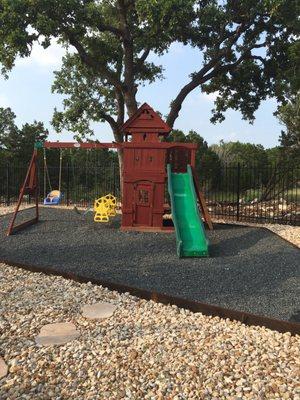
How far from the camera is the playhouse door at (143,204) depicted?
9.97 meters

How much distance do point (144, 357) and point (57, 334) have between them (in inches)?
37.5

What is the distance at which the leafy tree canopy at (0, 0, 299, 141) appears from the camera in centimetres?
1221

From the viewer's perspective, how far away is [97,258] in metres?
7.07

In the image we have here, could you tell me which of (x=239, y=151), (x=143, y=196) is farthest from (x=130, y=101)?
(x=239, y=151)

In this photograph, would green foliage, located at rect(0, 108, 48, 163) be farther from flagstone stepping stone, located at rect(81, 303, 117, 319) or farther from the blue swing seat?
flagstone stepping stone, located at rect(81, 303, 117, 319)

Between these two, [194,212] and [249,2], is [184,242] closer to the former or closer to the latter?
[194,212]

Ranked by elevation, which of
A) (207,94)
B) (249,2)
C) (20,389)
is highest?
(249,2)

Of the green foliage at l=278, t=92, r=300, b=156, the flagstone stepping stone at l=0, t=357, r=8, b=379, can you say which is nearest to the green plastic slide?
the flagstone stepping stone at l=0, t=357, r=8, b=379

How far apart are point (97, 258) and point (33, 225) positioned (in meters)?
4.06

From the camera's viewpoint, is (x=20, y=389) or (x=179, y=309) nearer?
(x=20, y=389)

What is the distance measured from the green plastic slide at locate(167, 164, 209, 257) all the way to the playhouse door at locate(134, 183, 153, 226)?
2.15ft

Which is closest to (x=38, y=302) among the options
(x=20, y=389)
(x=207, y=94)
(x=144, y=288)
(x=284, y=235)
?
(x=144, y=288)

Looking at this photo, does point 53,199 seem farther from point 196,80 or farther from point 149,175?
point 196,80

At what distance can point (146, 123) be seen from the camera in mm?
10523
